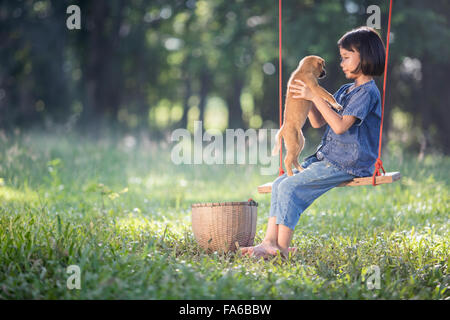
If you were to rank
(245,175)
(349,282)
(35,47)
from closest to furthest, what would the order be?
1. (349,282)
2. (245,175)
3. (35,47)

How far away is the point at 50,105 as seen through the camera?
14070mm

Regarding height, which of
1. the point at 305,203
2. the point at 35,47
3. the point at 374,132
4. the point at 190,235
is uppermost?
the point at 35,47

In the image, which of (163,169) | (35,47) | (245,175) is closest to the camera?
(245,175)

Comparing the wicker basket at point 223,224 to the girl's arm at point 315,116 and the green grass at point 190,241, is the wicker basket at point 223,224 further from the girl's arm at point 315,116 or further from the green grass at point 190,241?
the girl's arm at point 315,116

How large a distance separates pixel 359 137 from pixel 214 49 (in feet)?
35.6

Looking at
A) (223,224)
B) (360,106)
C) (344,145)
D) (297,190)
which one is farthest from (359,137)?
(223,224)

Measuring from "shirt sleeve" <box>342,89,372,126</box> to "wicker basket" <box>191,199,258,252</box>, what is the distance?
1121 mm

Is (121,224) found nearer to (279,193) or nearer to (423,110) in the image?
(279,193)

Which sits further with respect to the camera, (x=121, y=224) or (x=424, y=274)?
(x=121, y=224)

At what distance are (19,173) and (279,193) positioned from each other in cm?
434

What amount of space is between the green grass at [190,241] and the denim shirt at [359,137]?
69 cm
